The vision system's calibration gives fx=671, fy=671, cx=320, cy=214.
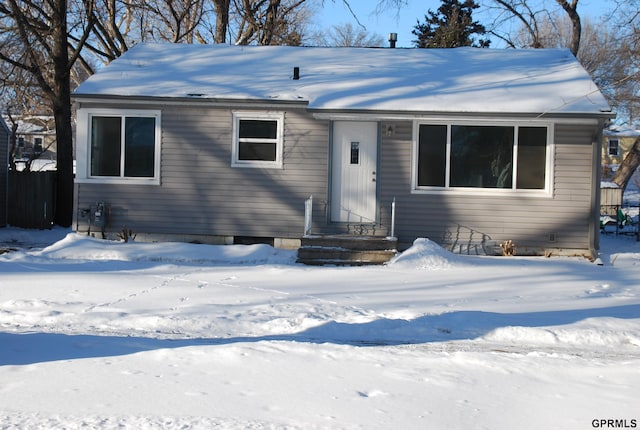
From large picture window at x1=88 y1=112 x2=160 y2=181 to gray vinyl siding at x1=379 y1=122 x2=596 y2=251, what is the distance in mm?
5058

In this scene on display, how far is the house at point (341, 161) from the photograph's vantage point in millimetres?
13875

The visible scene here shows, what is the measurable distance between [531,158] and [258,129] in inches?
228

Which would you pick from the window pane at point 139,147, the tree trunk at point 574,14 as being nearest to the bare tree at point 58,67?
the window pane at point 139,147

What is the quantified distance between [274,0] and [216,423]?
82.7ft

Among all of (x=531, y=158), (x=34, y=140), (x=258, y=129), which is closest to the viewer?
(x=531, y=158)

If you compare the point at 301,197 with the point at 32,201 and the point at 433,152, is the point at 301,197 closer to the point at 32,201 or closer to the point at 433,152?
the point at 433,152

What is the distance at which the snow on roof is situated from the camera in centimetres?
1397

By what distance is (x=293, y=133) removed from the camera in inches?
564

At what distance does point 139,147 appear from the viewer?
1476 centimetres

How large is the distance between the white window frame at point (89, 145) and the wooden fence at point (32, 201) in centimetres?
599

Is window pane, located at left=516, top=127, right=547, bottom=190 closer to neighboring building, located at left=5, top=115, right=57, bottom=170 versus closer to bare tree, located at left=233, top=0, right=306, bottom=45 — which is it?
bare tree, located at left=233, top=0, right=306, bottom=45

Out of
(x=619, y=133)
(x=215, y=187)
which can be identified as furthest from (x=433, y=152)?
(x=619, y=133)

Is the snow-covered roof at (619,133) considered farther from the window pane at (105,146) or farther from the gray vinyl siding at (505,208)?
the window pane at (105,146)

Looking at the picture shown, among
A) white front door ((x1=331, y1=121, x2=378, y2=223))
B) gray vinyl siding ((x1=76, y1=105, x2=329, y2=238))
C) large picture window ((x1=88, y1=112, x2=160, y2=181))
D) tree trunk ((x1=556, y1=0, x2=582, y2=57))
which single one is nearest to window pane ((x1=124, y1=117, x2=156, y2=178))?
large picture window ((x1=88, y1=112, x2=160, y2=181))
